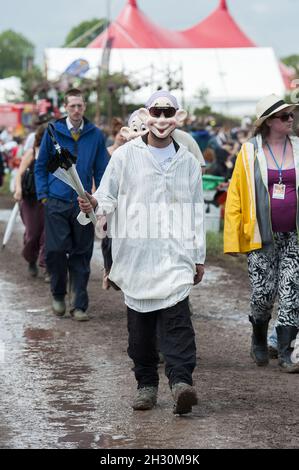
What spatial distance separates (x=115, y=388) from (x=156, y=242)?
1214 mm

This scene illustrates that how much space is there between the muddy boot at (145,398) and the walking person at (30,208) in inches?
243

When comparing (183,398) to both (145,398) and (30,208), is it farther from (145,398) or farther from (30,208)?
(30,208)

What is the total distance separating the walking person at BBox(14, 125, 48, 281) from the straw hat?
4944mm

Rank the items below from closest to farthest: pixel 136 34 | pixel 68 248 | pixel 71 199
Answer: pixel 71 199 < pixel 68 248 < pixel 136 34

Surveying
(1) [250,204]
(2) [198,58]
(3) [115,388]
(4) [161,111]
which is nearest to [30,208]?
(1) [250,204]

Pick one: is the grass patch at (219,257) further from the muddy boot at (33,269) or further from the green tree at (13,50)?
the green tree at (13,50)

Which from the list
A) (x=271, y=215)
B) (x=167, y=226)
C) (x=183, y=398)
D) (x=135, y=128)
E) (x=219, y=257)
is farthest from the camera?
(x=219, y=257)

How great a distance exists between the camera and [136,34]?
54344 mm

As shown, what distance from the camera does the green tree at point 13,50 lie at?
161375 millimetres

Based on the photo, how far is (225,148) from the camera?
2130 cm

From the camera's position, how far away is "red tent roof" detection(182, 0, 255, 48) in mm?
56938

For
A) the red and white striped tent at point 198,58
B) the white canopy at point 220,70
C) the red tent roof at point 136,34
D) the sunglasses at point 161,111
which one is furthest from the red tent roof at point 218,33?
the sunglasses at point 161,111
